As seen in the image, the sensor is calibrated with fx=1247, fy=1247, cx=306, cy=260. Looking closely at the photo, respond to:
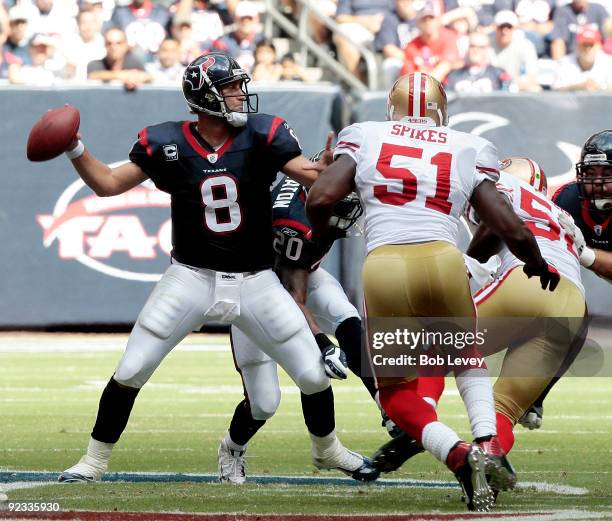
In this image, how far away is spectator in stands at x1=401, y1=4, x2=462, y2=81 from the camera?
1236 centimetres

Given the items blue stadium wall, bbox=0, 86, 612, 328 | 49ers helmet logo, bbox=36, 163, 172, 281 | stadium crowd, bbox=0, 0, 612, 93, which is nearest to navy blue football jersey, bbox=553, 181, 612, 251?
blue stadium wall, bbox=0, 86, 612, 328

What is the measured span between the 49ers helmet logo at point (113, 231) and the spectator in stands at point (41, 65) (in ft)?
3.92

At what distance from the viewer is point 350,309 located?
588cm

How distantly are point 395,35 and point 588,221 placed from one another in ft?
24.7

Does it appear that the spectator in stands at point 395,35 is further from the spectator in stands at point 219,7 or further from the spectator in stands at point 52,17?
the spectator in stands at point 52,17

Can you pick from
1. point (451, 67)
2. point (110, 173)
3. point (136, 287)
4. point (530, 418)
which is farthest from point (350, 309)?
point (451, 67)

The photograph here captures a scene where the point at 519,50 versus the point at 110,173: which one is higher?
the point at 110,173

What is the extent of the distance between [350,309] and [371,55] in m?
6.62

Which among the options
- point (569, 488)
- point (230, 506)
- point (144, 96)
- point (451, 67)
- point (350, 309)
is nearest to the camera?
point (230, 506)

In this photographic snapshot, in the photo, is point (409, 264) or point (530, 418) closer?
point (409, 264)

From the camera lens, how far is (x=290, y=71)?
492 inches

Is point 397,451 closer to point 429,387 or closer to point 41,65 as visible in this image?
point 429,387

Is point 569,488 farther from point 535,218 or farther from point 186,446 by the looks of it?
point 186,446

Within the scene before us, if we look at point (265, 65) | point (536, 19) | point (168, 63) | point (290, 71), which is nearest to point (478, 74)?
point (536, 19)
